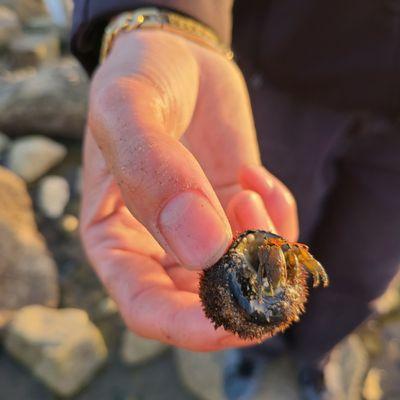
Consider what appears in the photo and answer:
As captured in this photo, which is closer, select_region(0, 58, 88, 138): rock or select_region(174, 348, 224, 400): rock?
select_region(174, 348, 224, 400): rock

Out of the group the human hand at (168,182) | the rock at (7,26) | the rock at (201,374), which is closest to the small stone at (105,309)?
the rock at (201,374)

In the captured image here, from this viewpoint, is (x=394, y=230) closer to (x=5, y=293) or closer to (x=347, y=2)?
(x=347, y=2)

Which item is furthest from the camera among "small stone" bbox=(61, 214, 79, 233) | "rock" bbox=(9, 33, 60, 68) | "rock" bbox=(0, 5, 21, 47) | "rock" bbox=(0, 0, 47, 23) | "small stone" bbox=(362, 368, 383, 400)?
"rock" bbox=(0, 0, 47, 23)

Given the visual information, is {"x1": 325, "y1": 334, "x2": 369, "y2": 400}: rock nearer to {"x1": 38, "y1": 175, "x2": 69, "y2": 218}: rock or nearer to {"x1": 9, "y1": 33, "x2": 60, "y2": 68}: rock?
{"x1": 38, "y1": 175, "x2": 69, "y2": 218}: rock

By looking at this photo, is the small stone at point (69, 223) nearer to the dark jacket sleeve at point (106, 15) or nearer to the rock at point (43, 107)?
the rock at point (43, 107)

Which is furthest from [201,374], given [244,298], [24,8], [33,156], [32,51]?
[24,8]

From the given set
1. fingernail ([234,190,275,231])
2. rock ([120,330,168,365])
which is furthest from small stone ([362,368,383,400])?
fingernail ([234,190,275,231])
